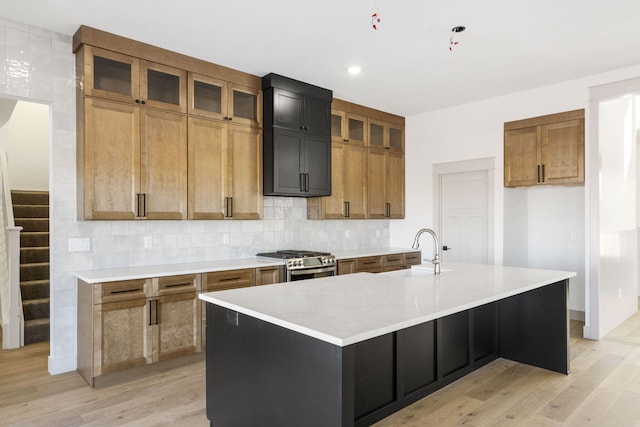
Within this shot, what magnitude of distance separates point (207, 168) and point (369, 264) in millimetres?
2377

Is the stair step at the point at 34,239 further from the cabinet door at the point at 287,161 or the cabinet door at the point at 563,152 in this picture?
the cabinet door at the point at 563,152

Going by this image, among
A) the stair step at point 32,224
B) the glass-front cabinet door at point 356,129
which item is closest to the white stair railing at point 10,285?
the stair step at point 32,224

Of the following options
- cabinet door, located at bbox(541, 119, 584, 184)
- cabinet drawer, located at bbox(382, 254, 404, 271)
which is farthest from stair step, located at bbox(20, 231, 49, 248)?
cabinet door, located at bbox(541, 119, 584, 184)

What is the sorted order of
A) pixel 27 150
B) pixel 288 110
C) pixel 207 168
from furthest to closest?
1. pixel 27 150
2. pixel 288 110
3. pixel 207 168

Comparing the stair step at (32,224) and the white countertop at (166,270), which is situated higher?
the stair step at (32,224)

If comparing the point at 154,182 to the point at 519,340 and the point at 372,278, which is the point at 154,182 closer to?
the point at 372,278

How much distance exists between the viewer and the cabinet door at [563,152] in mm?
4477

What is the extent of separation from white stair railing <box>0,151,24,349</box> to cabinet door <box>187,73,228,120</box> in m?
2.28

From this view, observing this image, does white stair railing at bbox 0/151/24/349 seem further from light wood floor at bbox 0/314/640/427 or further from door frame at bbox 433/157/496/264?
door frame at bbox 433/157/496/264

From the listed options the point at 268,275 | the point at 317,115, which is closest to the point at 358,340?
the point at 268,275

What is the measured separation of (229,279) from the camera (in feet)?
12.3

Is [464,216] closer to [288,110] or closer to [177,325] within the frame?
[288,110]

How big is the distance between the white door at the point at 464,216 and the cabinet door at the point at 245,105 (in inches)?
115

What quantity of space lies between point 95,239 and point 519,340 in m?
3.83
